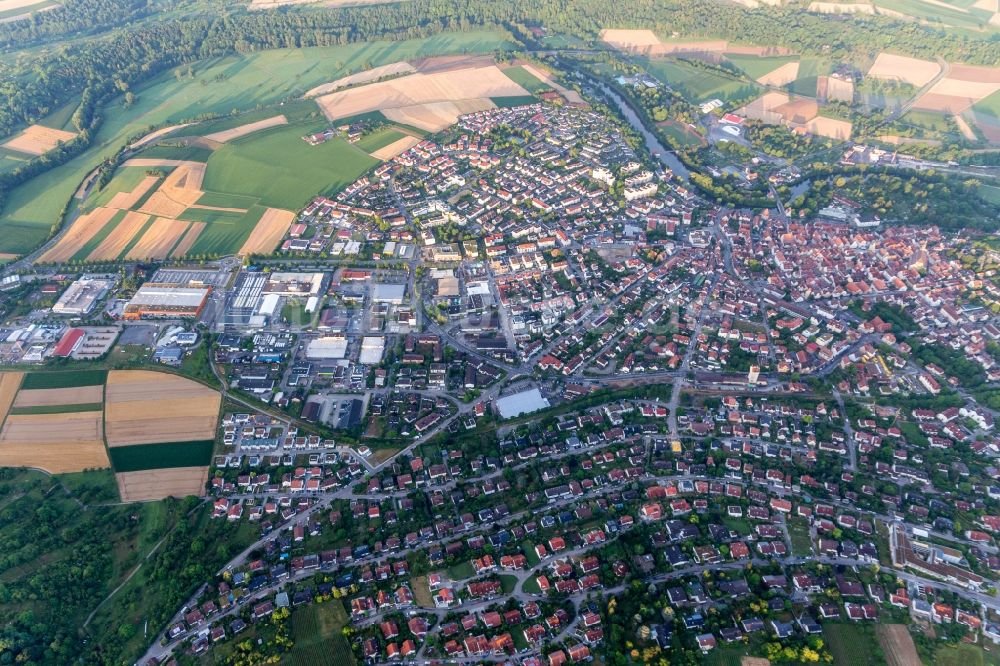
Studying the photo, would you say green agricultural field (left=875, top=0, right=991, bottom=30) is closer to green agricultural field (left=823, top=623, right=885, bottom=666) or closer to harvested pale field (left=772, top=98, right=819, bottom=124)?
harvested pale field (left=772, top=98, right=819, bottom=124)

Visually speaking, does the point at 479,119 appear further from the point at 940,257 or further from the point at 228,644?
the point at 228,644

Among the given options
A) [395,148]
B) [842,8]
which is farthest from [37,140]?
[842,8]

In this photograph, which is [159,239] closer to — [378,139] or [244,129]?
[244,129]

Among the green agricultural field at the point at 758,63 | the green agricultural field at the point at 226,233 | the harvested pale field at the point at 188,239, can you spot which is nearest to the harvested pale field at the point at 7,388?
the harvested pale field at the point at 188,239

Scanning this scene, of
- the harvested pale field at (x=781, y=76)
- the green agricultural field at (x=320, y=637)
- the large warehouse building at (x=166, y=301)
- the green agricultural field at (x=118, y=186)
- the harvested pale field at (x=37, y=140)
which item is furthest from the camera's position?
the harvested pale field at (x=781, y=76)

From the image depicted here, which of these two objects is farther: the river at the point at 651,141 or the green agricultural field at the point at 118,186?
the river at the point at 651,141

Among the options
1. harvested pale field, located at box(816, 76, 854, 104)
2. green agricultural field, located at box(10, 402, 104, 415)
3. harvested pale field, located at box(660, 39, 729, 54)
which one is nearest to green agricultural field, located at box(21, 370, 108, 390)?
green agricultural field, located at box(10, 402, 104, 415)

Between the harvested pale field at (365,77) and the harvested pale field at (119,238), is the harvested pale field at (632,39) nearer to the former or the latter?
the harvested pale field at (365,77)
